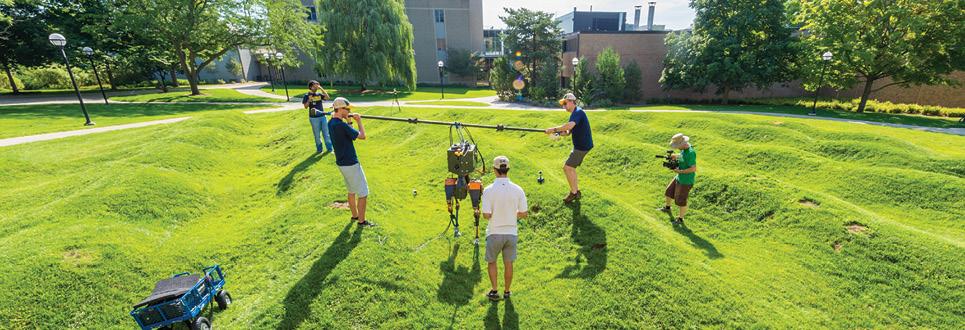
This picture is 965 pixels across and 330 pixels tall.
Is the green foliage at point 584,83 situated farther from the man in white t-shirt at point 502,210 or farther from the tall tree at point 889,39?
the man in white t-shirt at point 502,210

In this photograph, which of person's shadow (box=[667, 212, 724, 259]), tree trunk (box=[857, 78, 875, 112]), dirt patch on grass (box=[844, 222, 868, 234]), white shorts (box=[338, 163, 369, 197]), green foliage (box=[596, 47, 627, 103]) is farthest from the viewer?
green foliage (box=[596, 47, 627, 103])

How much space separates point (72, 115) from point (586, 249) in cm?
3364

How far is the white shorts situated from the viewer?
25.9ft

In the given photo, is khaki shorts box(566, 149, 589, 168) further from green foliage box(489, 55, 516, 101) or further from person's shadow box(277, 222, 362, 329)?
green foliage box(489, 55, 516, 101)

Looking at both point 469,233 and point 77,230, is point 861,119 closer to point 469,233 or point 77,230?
point 469,233

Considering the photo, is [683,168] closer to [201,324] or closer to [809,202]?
[809,202]

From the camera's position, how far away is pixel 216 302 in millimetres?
6613

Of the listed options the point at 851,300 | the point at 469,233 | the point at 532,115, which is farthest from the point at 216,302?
the point at 532,115

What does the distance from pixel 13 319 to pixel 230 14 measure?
40421 millimetres

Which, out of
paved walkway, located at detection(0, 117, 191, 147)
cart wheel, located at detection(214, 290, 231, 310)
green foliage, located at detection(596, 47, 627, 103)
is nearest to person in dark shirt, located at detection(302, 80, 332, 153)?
cart wheel, located at detection(214, 290, 231, 310)

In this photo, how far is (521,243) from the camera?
8.69 m

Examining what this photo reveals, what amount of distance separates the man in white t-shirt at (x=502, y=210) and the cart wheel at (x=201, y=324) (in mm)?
4404

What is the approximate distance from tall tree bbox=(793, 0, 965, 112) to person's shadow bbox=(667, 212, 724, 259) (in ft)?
90.8

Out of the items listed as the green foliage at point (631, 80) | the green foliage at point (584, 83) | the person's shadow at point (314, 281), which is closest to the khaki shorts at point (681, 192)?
the person's shadow at point (314, 281)
